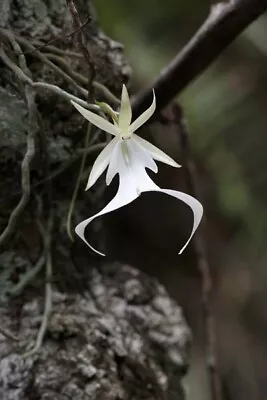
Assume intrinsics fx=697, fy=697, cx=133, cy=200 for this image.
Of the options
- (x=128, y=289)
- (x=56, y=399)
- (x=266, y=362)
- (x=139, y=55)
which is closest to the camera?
(x=56, y=399)

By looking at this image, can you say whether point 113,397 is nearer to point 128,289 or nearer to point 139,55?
point 128,289

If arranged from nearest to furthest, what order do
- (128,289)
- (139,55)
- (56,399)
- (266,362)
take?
(56,399), (128,289), (139,55), (266,362)

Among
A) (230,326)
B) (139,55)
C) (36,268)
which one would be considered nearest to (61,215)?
(36,268)

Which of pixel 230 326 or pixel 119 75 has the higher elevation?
pixel 119 75

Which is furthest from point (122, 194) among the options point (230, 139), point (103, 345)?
point (230, 139)

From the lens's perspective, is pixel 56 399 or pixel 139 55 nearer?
pixel 56 399

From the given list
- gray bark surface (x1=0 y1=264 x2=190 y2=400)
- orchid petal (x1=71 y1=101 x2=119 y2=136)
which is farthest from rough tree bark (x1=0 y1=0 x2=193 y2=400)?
orchid petal (x1=71 y1=101 x2=119 y2=136)

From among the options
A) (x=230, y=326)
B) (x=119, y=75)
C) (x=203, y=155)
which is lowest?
(x=230, y=326)
